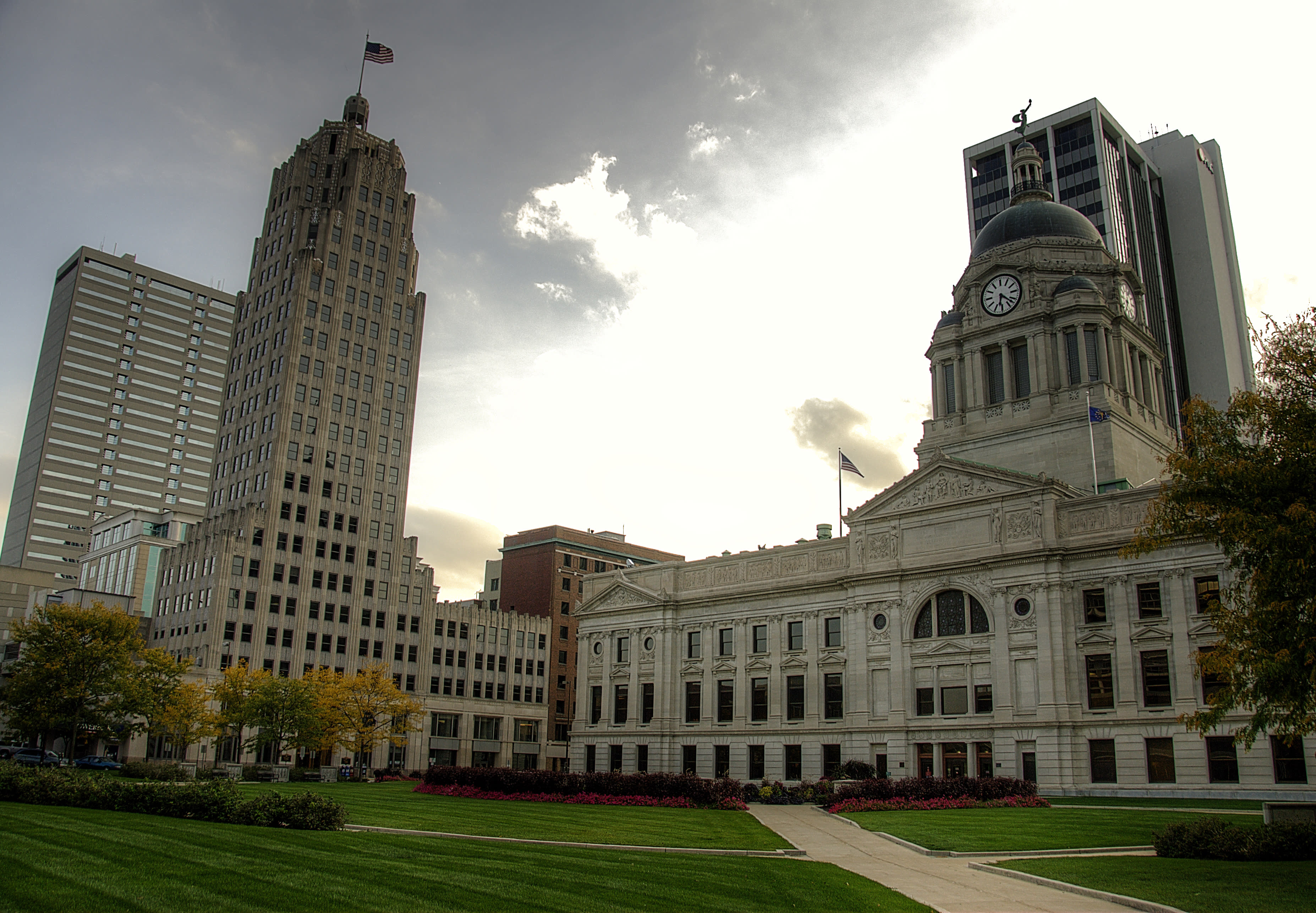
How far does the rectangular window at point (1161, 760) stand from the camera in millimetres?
53094

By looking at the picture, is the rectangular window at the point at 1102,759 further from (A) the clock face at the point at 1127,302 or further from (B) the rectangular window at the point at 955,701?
(A) the clock face at the point at 1127,302

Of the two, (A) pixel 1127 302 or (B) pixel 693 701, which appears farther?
(A) pixel 1127 302

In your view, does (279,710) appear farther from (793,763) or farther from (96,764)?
(793,763)

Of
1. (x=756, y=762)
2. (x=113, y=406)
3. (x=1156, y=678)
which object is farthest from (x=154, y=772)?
(x=113, y=406)

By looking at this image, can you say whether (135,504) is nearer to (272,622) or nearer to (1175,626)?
(272,622)

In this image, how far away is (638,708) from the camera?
78.8m

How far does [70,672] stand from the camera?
181 feet

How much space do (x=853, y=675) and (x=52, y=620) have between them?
49.1 metres

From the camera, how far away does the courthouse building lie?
55000 mm

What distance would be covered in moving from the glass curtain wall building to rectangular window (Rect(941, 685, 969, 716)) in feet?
293

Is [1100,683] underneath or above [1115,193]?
underneath

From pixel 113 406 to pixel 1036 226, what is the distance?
155845 millimetres

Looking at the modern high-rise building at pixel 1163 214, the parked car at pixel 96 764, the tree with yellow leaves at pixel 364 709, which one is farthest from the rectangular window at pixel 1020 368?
the parked car at pixel 96 764

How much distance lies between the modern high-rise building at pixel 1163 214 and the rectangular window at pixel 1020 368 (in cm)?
6553
